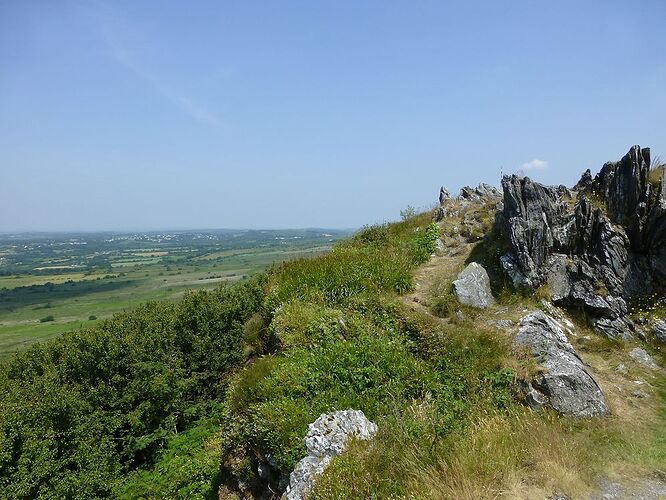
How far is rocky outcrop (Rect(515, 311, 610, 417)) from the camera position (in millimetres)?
8078

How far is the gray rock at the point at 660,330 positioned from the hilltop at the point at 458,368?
0.04 m

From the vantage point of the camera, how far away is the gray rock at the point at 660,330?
411 inches

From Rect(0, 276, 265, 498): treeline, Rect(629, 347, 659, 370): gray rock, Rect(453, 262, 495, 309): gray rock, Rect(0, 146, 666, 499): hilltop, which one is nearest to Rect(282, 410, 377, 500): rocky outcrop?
Rect(0, 146, 666, 499): hilltop

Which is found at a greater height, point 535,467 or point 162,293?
point 535,467

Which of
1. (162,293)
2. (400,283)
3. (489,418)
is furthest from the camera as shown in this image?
(162,293)

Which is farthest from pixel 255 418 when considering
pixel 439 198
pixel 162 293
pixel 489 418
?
A: pixel 162 293

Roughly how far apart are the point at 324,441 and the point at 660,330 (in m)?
10.1

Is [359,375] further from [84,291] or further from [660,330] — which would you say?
[84,291]

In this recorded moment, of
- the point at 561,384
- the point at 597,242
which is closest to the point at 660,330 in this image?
the point at 597,242

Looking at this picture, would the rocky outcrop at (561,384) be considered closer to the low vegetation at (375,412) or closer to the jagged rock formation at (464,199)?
the low vegetation at (375,412)

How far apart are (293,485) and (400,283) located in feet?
24.2

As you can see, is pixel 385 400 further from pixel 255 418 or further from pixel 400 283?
pixel 400 283

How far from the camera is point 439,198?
2055 centimetres

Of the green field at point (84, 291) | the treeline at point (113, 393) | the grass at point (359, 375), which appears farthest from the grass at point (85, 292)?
the grass at point (359, 375)
